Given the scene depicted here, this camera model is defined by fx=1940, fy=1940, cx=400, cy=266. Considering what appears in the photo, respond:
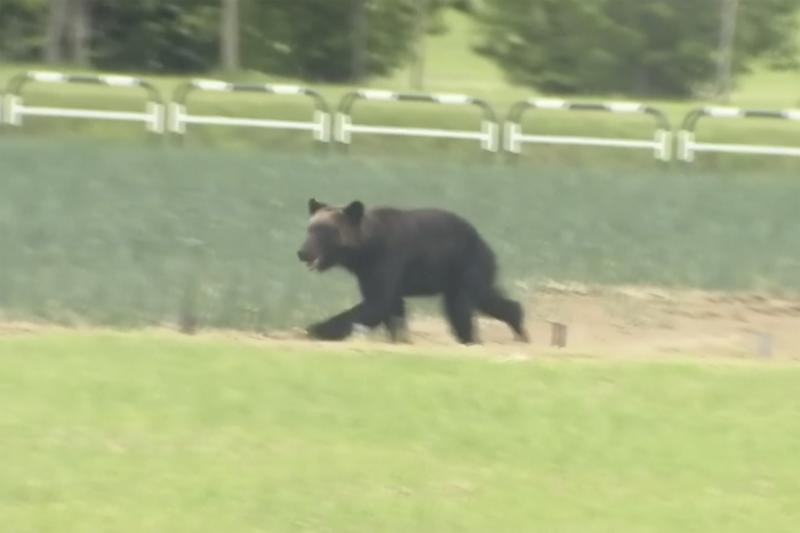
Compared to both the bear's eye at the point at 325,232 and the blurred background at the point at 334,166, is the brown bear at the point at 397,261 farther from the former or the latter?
the blurred background at the point at 334,166

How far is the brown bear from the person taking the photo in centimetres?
1196

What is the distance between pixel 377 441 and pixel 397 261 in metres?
3.71

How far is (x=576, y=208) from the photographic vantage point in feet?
68.9

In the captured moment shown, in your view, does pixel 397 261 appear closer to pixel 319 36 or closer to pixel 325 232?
pixel 325 232

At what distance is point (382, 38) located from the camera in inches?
2088

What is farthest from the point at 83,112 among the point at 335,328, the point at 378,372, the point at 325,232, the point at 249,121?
the point at 378,372

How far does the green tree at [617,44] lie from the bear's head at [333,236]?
40.3 meters

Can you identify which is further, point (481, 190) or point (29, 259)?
point (481, 190)

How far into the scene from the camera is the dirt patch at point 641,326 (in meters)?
12.3

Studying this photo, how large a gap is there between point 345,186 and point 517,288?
6.99 meters

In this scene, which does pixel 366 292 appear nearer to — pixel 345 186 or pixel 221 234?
pixel 221 234

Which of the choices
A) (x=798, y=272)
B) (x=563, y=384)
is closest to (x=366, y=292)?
(x=563, y=384)

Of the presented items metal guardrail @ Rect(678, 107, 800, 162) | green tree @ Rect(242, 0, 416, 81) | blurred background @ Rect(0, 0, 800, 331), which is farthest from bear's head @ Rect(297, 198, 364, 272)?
green tree @ Rect(242, 0, 416, 81)

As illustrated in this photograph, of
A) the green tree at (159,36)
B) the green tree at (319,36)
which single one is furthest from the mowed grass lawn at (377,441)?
the green tree at (159,36)
